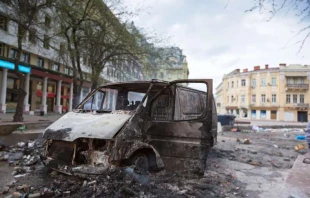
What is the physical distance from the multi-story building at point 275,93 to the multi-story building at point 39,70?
4487 cm

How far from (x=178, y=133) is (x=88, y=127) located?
1.75 metres

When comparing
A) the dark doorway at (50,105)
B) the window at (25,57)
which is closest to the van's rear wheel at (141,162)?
the window at (25,57)

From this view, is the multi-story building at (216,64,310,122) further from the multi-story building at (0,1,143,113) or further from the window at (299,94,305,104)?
the multi-story building at (0,1,143,113)

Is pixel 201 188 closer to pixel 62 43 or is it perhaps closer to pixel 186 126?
pixel 186 126

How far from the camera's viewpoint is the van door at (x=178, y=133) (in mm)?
5027

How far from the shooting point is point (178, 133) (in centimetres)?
512

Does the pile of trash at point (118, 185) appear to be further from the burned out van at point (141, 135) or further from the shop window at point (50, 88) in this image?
the shop window at point (50, 88)

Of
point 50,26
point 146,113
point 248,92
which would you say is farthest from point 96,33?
point 248,92

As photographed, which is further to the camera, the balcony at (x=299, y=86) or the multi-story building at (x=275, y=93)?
the multi-story building at (x=275, y=93)

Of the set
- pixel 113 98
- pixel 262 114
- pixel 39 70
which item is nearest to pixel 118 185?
pixel 113 98

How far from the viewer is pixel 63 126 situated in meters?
4.75

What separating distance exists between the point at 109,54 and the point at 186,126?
45.5 feet

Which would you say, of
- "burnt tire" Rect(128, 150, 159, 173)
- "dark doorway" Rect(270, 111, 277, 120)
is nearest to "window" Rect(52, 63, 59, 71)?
"burnt tire" Rect(128, 150, 159, 173)

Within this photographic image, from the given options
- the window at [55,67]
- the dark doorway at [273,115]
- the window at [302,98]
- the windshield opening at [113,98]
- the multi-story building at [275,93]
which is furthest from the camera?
the dark doorway at [273,115]
